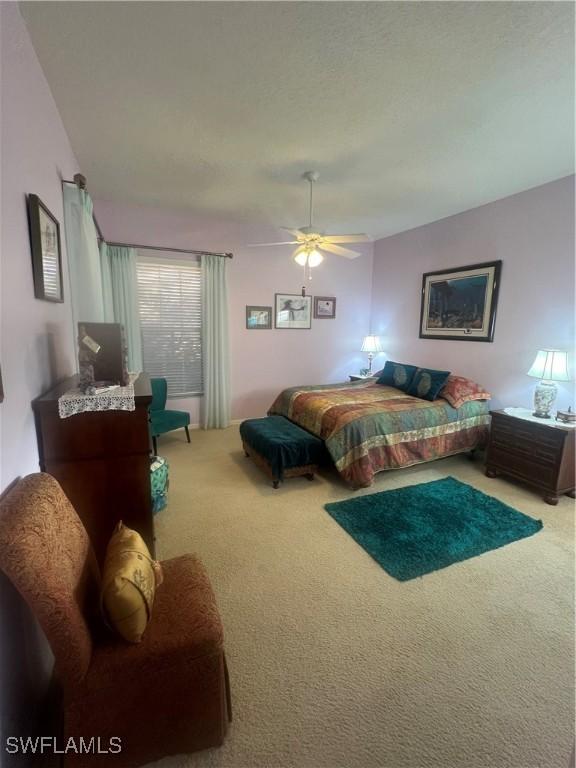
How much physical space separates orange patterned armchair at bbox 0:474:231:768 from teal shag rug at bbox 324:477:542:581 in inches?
51.8

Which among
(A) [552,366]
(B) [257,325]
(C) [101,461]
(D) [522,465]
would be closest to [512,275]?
(A) [552,366]

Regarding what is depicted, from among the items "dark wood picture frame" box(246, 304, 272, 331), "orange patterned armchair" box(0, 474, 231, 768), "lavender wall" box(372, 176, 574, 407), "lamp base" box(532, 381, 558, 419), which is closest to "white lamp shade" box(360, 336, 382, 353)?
"lavender wall" box(372, 176, 574, 407)

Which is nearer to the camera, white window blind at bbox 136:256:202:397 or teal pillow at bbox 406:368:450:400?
teal pillow at bbox 406:368:450:400

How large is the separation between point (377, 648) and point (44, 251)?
8.29ft

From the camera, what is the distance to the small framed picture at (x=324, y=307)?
16.9 ft

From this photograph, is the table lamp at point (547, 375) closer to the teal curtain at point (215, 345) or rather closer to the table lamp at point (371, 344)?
the table lamp at point (371, 344)

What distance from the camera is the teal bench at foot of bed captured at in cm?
301

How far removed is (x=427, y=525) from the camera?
2498 millimetres

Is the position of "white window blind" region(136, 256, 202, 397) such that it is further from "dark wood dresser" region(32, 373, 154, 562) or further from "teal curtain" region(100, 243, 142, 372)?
"dark wood dresser" region(32, 373, 154, 562)

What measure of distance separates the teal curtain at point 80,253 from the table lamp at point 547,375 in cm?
379

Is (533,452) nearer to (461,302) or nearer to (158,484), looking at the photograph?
(461,302)

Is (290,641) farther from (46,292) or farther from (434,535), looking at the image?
(46,292)

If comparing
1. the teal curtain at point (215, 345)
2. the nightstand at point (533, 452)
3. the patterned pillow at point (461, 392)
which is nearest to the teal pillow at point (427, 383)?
the patterned pillow at point (461, 392)

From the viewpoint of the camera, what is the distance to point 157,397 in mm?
3934
